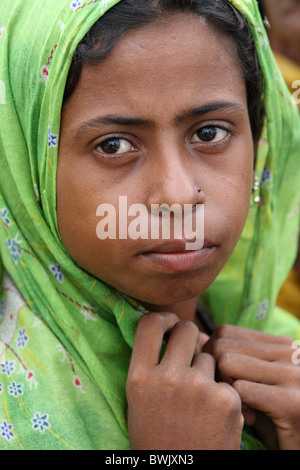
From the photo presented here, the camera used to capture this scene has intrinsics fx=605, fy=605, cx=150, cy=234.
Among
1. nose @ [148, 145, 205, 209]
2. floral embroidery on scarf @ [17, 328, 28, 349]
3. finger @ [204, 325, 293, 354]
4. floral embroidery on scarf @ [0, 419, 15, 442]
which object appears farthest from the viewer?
finger @ [204, 325, 293, 354]

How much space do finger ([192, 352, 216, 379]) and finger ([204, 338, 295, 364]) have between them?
0.05m

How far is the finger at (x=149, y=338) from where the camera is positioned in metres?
1.42

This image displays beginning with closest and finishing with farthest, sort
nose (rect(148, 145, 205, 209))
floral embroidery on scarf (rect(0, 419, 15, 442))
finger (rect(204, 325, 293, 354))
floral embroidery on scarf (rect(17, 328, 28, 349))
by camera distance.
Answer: nose (rect(148, 145, 205, 209))
floral embroidery on scarf (rect(0, 419, 15, 442))
floral embroidery on scarf (rect(17, 328, 28, 349))
finger (rect(204, 325, 293, 354))

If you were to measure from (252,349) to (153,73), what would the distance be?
729 mm

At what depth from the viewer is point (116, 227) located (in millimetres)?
1301

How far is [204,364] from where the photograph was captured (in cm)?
144

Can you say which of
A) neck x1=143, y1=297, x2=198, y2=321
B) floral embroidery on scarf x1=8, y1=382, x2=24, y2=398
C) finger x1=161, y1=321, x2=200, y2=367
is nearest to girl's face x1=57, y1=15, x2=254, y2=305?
finger x1=161, y1=321, x2=200, y2=367

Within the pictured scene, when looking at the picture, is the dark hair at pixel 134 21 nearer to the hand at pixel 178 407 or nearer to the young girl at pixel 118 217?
the young girl at pixel 118 217

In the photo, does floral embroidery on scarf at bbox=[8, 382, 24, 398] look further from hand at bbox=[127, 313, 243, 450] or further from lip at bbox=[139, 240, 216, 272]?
lip at bbox=[139, 240, 216, 272]

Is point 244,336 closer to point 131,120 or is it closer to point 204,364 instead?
point 204,364

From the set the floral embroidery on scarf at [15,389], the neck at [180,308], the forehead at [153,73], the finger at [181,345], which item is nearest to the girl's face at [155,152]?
the forehead at [153,73]

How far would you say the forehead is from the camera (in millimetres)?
1301

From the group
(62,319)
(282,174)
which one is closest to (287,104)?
(282,174)

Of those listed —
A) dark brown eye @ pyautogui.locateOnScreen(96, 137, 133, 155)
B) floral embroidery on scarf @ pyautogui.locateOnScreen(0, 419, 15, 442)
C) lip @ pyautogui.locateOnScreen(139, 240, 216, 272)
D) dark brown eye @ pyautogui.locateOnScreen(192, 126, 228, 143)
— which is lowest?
floral embroidery on scarf @ pyautogui.locateOnScreen(0, 419, 15, 442)
